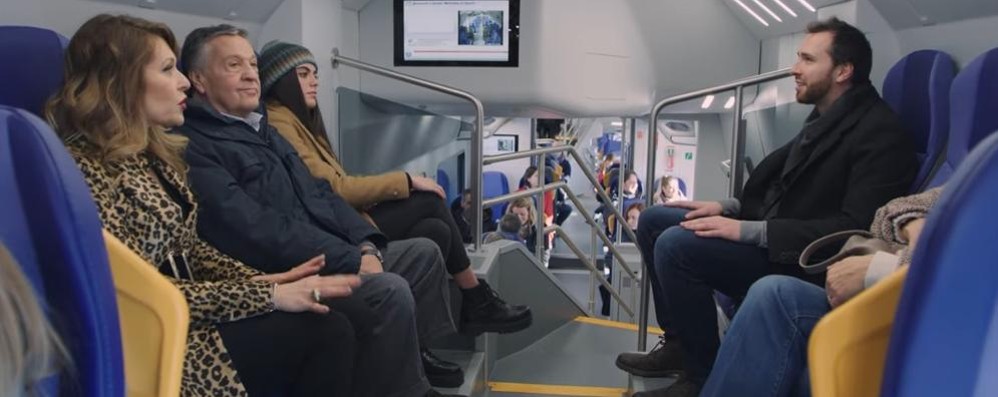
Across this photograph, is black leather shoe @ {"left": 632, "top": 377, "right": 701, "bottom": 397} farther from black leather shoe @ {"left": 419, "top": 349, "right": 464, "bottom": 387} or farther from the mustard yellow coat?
the mustard yellow coat

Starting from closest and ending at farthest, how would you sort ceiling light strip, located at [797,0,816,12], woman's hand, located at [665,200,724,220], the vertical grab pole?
woman's hand, located at [665,200,724,220] → the vertical grab pole → ceiling light strip, located at [797,0,816,12]

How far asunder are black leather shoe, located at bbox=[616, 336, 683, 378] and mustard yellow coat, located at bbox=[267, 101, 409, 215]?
38.3 inches

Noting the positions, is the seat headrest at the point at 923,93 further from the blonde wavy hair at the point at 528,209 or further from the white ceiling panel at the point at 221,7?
the blonde wavy hair at the point at 528,209

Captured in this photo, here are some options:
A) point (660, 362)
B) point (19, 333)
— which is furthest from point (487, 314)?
point (19, 333)

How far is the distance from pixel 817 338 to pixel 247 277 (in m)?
1.28

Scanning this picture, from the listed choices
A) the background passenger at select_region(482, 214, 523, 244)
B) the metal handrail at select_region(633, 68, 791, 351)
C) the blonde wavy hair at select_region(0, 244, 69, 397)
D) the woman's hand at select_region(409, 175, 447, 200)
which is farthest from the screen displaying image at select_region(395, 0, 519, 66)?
the blonde wavy hair at select_region(0, 244, 69, 397)

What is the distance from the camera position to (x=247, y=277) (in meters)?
1.85

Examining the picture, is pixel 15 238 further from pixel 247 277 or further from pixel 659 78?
pixel 659 78

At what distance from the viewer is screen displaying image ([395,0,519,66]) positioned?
497cm

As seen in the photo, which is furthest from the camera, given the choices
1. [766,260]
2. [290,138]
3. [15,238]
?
[290,138]

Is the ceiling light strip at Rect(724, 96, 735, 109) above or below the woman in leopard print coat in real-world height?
above

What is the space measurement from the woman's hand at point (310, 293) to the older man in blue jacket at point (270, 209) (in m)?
0.16

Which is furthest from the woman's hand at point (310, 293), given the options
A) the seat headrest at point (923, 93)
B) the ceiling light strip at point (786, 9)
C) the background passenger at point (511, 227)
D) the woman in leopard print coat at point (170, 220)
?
the background passenger at point (511, 227)

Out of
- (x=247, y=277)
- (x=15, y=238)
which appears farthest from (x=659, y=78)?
(x=15, y=238)
